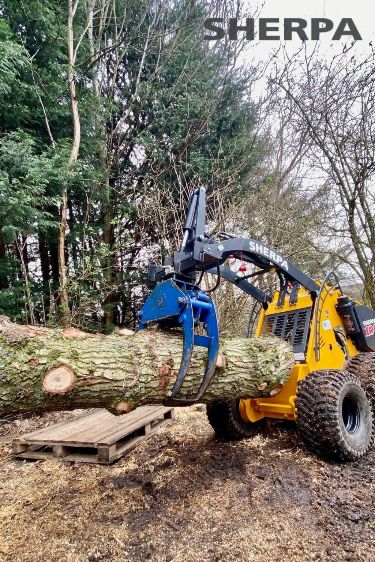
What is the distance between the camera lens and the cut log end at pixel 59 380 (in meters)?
1.92

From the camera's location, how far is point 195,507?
2398mm

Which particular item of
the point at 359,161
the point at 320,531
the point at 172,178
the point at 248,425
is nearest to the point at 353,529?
the point at 320,531

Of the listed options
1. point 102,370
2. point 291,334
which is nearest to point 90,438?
point 102,370

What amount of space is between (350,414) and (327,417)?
654mm

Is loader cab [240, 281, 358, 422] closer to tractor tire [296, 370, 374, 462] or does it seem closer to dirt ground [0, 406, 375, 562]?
tractor tire [296, 370, 374, 462]

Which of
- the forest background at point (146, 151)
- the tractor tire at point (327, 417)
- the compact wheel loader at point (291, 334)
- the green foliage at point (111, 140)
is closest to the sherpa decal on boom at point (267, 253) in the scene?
the compact wheel loader at point (291, 334)

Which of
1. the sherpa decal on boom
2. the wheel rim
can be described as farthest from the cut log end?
the wheel rim

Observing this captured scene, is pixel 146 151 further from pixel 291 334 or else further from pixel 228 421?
pixel 228 421

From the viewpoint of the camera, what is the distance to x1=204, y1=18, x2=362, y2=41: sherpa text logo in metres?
6.63

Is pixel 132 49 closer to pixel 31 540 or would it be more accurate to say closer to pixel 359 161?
pixel 359 161

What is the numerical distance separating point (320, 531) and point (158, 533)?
92 centimetres

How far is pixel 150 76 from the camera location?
30.0ft

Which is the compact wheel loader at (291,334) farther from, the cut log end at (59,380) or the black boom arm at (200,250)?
the cut log end at (59,380)

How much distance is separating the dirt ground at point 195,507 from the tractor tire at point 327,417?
13 centimetres
